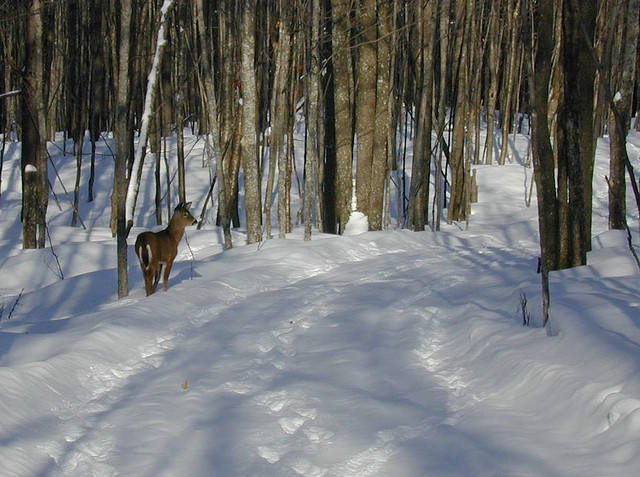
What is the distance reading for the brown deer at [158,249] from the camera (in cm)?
1068

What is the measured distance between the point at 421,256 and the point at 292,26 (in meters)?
6.88

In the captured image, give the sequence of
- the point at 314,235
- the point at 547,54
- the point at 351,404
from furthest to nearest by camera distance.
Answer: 1. the point at 314,235
2. the point at 547,54
3. the point at 351,404

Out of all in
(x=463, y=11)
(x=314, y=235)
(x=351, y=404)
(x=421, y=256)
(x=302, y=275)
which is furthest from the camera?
(x=463, y=11)

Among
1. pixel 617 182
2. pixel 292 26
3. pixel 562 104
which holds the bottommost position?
pixel 617 182

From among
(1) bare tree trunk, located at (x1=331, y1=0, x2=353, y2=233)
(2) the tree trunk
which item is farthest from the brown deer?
(1) bare tree trunk, located at (x1=331, y1=0, x2=353, y2=233)

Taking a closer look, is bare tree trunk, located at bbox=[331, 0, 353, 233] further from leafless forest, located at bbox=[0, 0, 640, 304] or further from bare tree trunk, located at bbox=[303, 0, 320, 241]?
bare tree trunk, located at bbox=[303, 0, 320, 241]

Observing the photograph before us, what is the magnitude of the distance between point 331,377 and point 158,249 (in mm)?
5277

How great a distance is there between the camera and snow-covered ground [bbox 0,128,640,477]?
4.66 m

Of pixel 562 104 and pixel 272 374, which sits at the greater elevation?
pixel 562 104

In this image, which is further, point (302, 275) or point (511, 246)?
point (511, 246)

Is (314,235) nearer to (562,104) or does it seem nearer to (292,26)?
(292,26)

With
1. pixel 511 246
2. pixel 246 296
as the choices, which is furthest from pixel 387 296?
pixel 511 246

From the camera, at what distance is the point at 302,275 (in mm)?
11883

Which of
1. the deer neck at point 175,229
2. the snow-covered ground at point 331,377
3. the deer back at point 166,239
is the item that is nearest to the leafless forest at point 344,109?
the deer back at point 166,239
